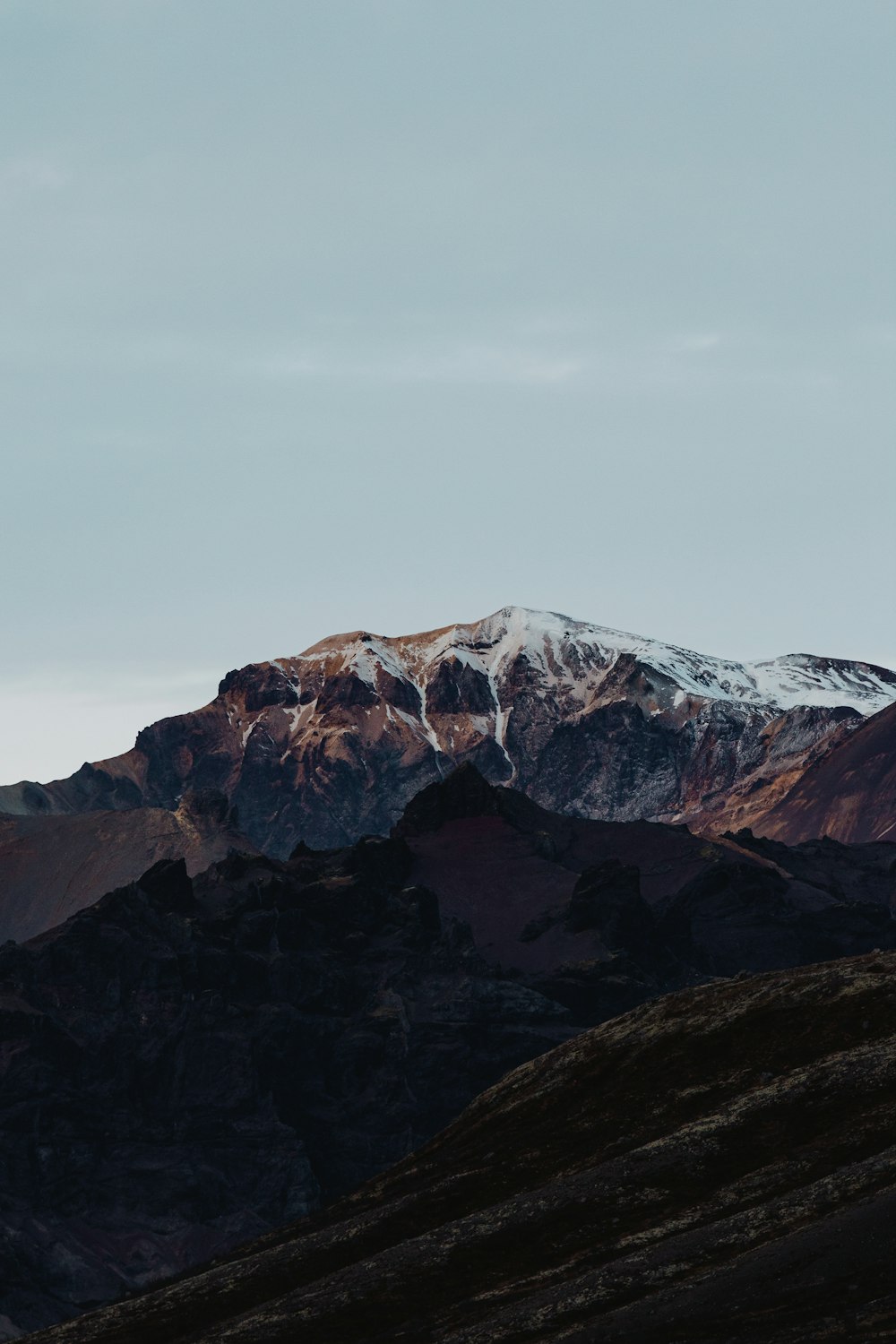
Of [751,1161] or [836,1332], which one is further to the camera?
[751,1161]

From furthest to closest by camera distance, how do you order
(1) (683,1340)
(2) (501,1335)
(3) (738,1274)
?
(2) (501,1335) → (3) (738,1274) → (1) (683,1340)

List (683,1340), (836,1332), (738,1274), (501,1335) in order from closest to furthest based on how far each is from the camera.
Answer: (836,1332) < (683,1340) < (738,1274) < (501,1335)

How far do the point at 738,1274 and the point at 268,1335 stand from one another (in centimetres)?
5749

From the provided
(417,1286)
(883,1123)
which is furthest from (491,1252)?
(883,1123)

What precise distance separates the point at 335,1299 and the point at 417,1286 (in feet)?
33.5

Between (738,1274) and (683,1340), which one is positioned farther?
(738,1274)

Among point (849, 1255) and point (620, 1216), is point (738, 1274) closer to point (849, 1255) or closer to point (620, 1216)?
point (849, 1255)

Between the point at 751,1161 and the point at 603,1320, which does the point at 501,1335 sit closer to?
the point at 603,1320

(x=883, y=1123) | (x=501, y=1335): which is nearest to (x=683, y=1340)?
(x=501, y=1335)

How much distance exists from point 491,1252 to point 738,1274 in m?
46.8

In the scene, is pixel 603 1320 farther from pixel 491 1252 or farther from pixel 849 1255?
pixel 491 1252

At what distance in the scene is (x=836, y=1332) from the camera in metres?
135

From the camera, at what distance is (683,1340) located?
478 ft

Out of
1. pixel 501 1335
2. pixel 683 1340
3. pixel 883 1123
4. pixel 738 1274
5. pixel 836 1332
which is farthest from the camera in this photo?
pixel 883 1123
